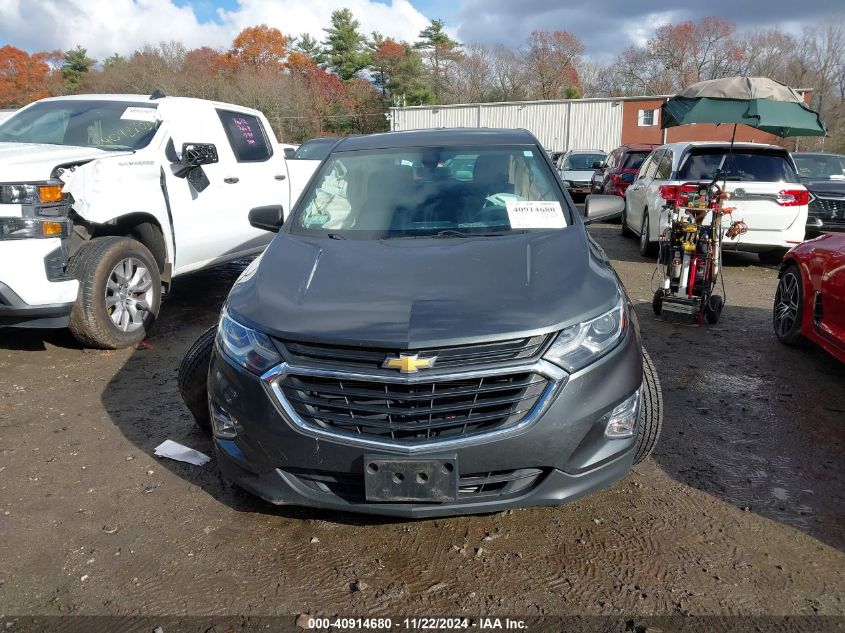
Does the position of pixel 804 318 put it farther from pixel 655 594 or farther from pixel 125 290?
pixel 125 290

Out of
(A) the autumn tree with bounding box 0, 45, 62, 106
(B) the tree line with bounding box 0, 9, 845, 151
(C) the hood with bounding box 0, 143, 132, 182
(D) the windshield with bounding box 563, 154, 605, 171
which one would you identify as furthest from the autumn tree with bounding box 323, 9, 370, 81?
(C) the hood with bounding box 0, 143, 132, 182

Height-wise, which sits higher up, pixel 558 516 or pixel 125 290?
pixel 125 290

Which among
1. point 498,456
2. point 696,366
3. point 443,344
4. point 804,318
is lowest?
point 696,366

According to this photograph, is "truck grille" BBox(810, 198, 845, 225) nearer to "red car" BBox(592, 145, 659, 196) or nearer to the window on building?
"red car" BBox(592, 145, 659, 196)

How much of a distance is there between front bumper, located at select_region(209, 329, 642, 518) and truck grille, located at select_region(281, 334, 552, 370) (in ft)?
0.62

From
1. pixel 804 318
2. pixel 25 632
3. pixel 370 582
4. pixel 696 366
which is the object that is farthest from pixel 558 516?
pixel 804 318

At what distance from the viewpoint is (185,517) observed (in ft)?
10.0

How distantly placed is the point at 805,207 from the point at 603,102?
33484mm

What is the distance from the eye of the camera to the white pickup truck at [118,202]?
4637mm

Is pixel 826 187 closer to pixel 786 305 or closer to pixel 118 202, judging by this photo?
pixel 786 305

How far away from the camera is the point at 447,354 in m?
2.47

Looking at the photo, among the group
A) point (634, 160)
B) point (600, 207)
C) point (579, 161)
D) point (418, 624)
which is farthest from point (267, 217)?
point (579, 161)

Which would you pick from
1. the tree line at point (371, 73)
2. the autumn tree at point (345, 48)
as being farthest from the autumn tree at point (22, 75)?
the autumn tree at point (345, 48)

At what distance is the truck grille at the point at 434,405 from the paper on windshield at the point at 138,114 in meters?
4.53
